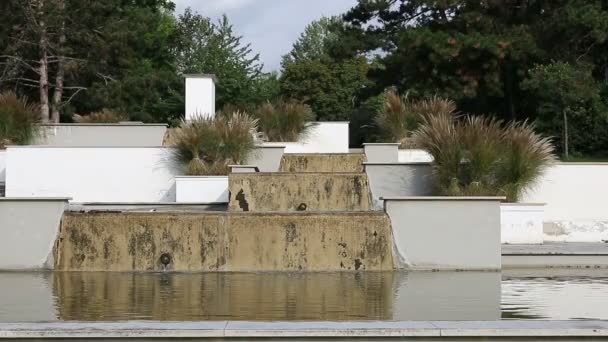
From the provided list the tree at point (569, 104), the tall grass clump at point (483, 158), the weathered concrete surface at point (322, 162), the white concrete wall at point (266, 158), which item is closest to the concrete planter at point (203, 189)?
the white concrete wall at point (266, 158)

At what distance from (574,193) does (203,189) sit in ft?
19.6

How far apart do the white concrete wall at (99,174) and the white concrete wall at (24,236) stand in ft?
16.7

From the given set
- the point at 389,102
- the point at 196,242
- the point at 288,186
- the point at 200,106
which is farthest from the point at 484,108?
the point at 196,242

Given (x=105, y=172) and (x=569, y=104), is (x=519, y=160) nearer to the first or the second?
(x=105, y=172)

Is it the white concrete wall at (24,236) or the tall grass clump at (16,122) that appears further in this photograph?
the tall grass clump at (16,122)

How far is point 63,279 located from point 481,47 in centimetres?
1838

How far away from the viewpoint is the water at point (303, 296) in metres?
8.12

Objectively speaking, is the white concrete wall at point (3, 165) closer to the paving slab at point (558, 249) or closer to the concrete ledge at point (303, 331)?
the paving slab at point (558, 249)

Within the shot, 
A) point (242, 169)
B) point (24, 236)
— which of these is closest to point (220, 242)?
point (24, 236)

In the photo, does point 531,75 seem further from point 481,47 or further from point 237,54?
point 237,54

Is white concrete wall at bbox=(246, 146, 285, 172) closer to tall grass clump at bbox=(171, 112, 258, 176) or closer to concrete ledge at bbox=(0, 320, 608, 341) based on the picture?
tall grass clump at bbox=(171, 112, 258, 176)

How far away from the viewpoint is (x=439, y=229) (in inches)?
494

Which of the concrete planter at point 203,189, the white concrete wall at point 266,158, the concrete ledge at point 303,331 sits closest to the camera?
the concrete ledge at point 303,331

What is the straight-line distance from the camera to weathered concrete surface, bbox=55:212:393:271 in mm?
12281
